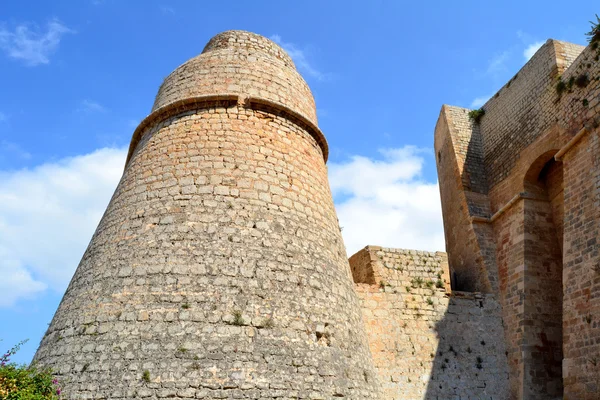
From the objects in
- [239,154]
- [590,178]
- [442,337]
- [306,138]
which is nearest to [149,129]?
[239,154]

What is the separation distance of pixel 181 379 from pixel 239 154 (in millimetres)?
2828

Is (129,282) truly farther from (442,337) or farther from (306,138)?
(442,337)

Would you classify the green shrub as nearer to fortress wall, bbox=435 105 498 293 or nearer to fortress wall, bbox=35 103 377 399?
fortress wall, bbox=35 103 377 399

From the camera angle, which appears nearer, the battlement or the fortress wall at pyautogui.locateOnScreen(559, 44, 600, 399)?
the fortress wall at pyautogui.locateOnScreen(559, 44, 600, 399)

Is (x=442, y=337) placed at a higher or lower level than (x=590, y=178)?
lower

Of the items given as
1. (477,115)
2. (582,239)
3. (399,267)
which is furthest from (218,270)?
(477,115)

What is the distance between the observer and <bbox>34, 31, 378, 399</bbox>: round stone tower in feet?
15.3

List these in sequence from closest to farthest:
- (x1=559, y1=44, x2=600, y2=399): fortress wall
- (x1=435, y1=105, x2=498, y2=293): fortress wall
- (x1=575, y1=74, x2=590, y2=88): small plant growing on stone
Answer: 1. (x1=559, y1=44, x2=600, y2=399): fortress wall
2. (x1=575, y1=74, x2=590, y2=88): small plant growing on stone
3. (x1=435, y1=105, x2=498, y2=293): fortress wall

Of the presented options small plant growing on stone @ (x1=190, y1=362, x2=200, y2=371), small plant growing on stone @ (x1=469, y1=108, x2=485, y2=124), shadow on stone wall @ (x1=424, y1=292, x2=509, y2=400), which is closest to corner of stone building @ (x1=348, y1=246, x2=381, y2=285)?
shadow on stone wall @ (x1=424, y1=292, x2=509, y2=400)

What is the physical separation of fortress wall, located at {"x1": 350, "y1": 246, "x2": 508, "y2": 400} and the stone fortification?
1.30 ft

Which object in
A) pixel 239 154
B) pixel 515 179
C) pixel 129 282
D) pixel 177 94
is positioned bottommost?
pixel 129 282

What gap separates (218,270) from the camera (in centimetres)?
516

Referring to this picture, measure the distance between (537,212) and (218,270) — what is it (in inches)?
292

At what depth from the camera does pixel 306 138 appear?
23.6ft
